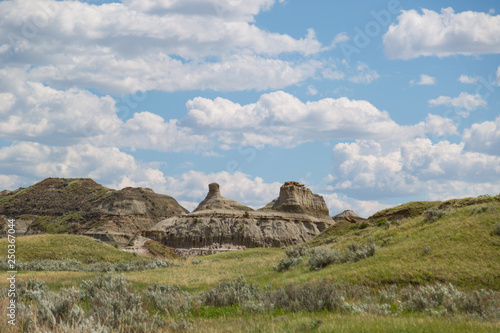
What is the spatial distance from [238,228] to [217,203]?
23.0 meters

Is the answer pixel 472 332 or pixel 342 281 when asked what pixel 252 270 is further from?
pixel 472 332

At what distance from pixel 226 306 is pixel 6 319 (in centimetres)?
628

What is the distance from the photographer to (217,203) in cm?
11131

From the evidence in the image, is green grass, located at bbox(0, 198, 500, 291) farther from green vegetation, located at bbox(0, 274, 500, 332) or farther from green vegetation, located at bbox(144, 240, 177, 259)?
green vegetation, located at bbox(144, 240, 177, 259)

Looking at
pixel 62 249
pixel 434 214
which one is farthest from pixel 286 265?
pixel 62 249

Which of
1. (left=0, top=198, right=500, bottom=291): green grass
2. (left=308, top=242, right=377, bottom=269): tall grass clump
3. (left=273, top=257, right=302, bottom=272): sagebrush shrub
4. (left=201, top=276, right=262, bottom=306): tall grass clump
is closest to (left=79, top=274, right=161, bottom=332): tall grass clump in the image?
(left=201, top=276, right=262, bottom=306): tall grass clump

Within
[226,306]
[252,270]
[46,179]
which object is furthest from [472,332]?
[46,179]

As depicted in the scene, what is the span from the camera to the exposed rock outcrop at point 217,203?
106 metres

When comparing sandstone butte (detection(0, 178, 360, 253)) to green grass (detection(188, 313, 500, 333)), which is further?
sandstone butte (detection(0, 178, 360, 253))

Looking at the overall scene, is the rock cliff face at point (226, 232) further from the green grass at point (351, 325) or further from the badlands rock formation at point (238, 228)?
the green grass at point (351, 325)

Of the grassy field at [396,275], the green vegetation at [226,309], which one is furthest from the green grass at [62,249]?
the green vegetation at [226,309]

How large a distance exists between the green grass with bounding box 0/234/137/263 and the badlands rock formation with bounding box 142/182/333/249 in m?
41.9

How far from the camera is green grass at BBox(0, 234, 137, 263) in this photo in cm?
4016

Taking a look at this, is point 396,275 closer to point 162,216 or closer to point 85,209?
point 162,216
